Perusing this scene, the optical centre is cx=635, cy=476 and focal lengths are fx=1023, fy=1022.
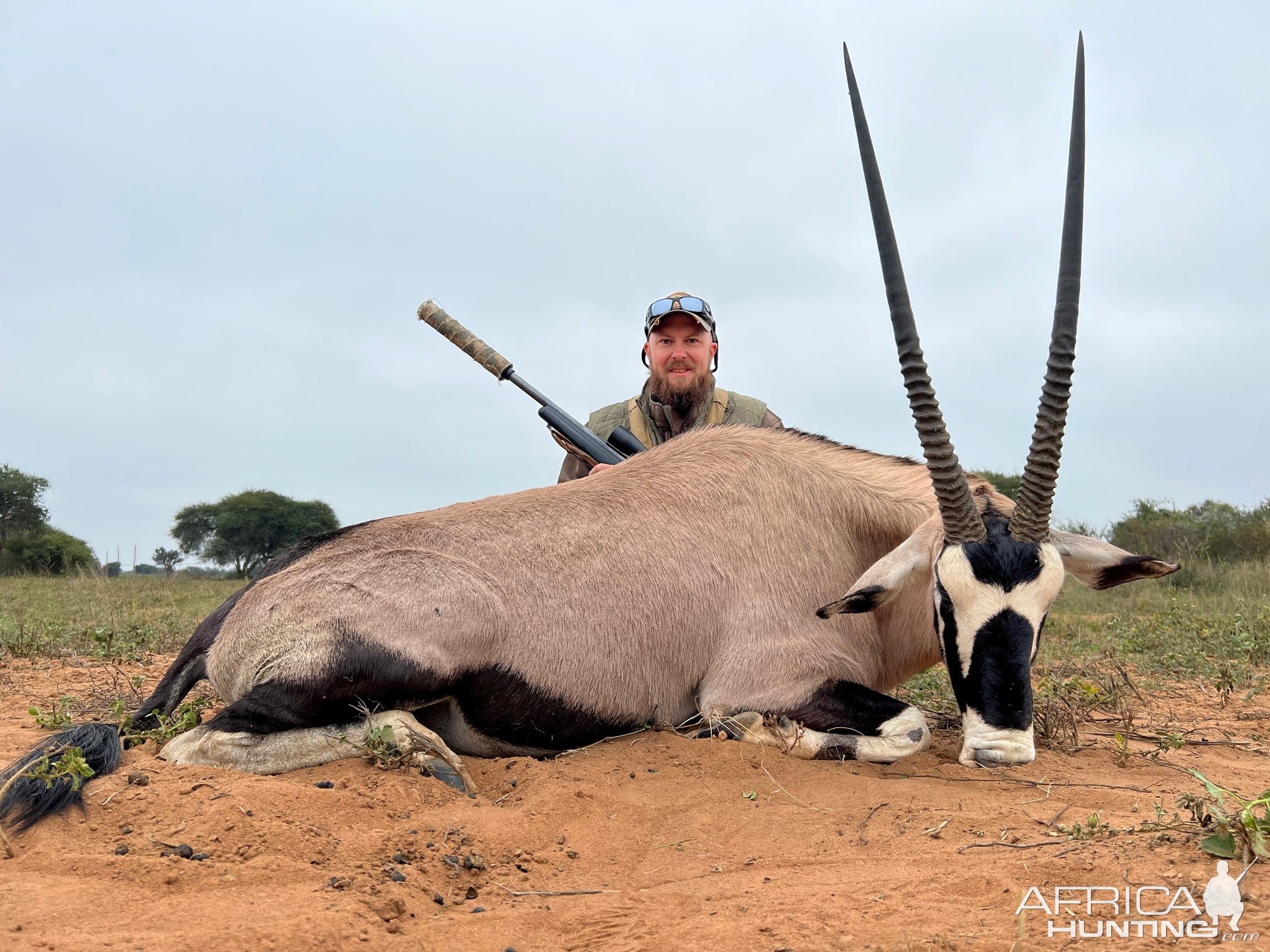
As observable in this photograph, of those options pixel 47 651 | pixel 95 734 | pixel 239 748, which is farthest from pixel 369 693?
pixel 47 651

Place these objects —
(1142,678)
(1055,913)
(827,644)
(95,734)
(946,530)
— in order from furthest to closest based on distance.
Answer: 1. (1142,678)
2. (827,644)
3. (946,530)
4. (95,734)
5. (1055,913)

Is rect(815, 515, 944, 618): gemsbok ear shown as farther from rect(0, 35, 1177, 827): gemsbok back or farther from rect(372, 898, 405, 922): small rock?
rect(372, 898, 405, 922): small rock

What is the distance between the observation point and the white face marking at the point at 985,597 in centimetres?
424

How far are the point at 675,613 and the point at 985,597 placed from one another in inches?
55.8

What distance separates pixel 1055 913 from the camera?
2.45 metres

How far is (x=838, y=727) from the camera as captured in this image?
4609 millimetres

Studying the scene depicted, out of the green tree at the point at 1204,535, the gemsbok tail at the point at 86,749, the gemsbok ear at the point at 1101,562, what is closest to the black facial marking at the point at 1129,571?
the gemsbok ear at the point at 1101,562

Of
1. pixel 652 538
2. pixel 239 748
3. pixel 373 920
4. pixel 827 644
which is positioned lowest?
pixel 373 920

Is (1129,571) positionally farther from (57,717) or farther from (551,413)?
(57,717)

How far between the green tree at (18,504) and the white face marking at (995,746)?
36.4m

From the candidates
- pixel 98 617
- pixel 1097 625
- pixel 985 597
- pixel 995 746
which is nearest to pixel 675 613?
pixel 985 597

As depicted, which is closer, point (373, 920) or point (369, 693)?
point (373, 920)

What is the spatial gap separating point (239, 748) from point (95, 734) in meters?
0.54

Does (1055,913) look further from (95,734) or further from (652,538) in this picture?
(95,734)
